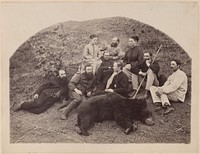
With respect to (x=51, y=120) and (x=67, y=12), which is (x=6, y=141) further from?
(x=67, y=12)

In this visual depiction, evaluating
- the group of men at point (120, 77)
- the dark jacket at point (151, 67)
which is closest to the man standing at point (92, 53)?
the group of men at point (120, 77)

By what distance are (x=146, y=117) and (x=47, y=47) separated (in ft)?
1.01

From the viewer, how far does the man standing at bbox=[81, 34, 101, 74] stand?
171 centimetres

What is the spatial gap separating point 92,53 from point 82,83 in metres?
0.08

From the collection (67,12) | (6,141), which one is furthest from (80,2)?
(6,141)

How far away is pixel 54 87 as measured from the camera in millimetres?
1716

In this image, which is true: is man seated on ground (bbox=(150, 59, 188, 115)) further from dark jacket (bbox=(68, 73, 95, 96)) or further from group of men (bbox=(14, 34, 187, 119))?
dark jacket (bbox=(68, 73, 95, 96))

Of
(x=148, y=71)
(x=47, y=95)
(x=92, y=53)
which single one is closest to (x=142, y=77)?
(x=148, y=71)

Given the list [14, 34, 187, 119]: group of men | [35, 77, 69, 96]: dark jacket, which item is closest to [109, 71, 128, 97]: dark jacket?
[14, 34, 187, 119]: group of men

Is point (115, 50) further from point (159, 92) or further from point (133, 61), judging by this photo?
point (159, 92)

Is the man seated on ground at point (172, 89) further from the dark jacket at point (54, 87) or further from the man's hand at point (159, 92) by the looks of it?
the dark jacket at point (54, 87)

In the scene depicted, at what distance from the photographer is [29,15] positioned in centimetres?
171

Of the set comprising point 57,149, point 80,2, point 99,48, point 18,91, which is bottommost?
point 57,149

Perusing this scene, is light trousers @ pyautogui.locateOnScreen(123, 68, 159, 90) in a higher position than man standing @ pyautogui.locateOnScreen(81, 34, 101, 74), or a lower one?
lower
